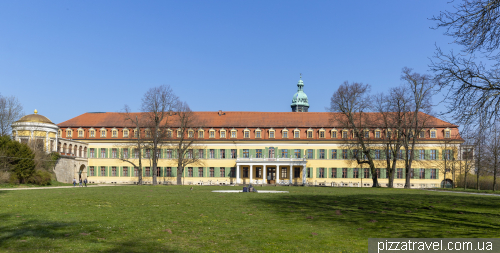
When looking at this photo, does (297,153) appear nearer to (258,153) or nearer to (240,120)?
(258,153)

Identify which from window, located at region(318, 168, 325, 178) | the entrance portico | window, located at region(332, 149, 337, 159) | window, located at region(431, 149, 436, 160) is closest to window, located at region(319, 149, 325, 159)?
window, located at region(332, 149, 337, 159)

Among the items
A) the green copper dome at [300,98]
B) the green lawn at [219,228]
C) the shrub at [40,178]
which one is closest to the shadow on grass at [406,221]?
the green lawn at [219,228]

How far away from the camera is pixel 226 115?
230 ft

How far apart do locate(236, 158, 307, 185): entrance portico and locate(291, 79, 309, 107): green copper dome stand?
84.8ft

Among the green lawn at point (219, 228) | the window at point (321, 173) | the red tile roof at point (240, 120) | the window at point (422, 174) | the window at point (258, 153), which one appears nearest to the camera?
the green lawn at point (219, 228)

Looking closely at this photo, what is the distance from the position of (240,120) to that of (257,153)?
658 centimetres

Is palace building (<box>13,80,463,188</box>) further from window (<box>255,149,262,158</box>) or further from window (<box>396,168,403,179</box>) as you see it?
window (<box>396,168,403,179</box>)

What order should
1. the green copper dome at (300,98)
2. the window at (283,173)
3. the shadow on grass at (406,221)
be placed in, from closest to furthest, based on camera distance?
the shadow on grass at (406,221) < the window at (283,173) < the green copper dome at (300,98)

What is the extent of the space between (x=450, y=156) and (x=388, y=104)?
1852 centimetres

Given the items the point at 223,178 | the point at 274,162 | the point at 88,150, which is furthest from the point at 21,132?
the point at 274,162

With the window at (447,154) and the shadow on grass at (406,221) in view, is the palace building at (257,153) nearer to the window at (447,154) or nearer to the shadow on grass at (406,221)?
the window at (447,154)

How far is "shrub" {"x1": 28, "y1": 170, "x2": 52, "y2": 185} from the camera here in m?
44.7

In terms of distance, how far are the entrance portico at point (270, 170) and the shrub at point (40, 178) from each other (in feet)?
88.2

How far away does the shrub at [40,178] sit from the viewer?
147 feet
